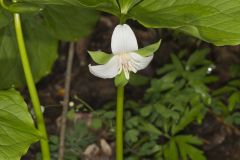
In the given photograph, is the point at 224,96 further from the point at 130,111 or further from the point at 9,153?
the point at 9,153

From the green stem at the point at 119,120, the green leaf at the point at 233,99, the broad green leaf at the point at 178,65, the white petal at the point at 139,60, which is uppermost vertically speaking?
the white petal at the point at 139,60

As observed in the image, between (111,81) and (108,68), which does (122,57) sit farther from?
(111,81)

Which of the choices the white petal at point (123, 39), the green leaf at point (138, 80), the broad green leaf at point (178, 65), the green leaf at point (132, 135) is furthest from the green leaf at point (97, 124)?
the white petal at point (123, 39)

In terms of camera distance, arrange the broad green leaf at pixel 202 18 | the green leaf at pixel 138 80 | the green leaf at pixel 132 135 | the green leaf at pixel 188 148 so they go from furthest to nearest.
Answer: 1. the green leaf at pixel 138 80
2. the green leaf at pixel 132 135
3. the green leaf at pixel 188 148
4. the broad green leaf at pixel 202 18

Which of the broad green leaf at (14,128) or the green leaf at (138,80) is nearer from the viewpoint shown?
the broad green leaf at (14,128)

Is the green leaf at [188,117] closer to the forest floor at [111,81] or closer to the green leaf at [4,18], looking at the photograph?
the forest floor at [111,81]

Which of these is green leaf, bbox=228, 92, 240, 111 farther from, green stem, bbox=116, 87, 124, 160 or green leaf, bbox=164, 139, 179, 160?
green stem, bbox=116, 87, 124, 160

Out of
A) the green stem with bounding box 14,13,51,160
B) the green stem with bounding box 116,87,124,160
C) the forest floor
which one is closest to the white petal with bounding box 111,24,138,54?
the green stem with bounding box 116,87,124,160
